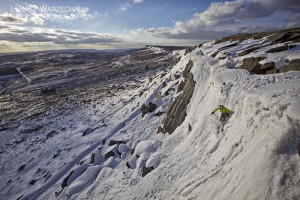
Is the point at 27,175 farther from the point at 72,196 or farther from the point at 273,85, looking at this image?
the point at 273,85

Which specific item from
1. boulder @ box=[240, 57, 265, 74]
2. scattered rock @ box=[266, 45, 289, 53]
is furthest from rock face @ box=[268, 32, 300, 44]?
boulder @ box=[240, 57, 265, 74]

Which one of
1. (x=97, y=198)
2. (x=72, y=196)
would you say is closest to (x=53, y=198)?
(x=72, y=196)

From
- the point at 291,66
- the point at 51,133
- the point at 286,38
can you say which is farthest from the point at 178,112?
the point at 51,133

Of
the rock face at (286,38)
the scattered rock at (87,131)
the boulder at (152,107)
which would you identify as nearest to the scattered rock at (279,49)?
the rock face at (286,38)

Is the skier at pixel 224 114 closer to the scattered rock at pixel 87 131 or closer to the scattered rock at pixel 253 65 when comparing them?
the scattered rock at pixel 253 65

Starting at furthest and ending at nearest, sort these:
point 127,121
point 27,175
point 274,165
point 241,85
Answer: point 127,121
point 27,175
point 241,85
point 274,165

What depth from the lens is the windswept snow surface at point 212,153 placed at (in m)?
6.08

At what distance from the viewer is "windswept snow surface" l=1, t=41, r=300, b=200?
608 centimetres

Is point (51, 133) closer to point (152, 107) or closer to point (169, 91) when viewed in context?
point (152, 107)

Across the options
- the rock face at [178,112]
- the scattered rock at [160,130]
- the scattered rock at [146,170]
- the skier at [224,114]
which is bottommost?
the scattered rock at [146,170]

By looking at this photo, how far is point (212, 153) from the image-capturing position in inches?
347

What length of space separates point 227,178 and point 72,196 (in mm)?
8421

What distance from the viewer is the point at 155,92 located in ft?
71.8

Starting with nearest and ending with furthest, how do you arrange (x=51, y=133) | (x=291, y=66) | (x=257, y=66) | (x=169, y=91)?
1. (x=291, y=66)
2. (x=257, y=66)
3. (x=169, y=91)
4. (x=51, y=133)
